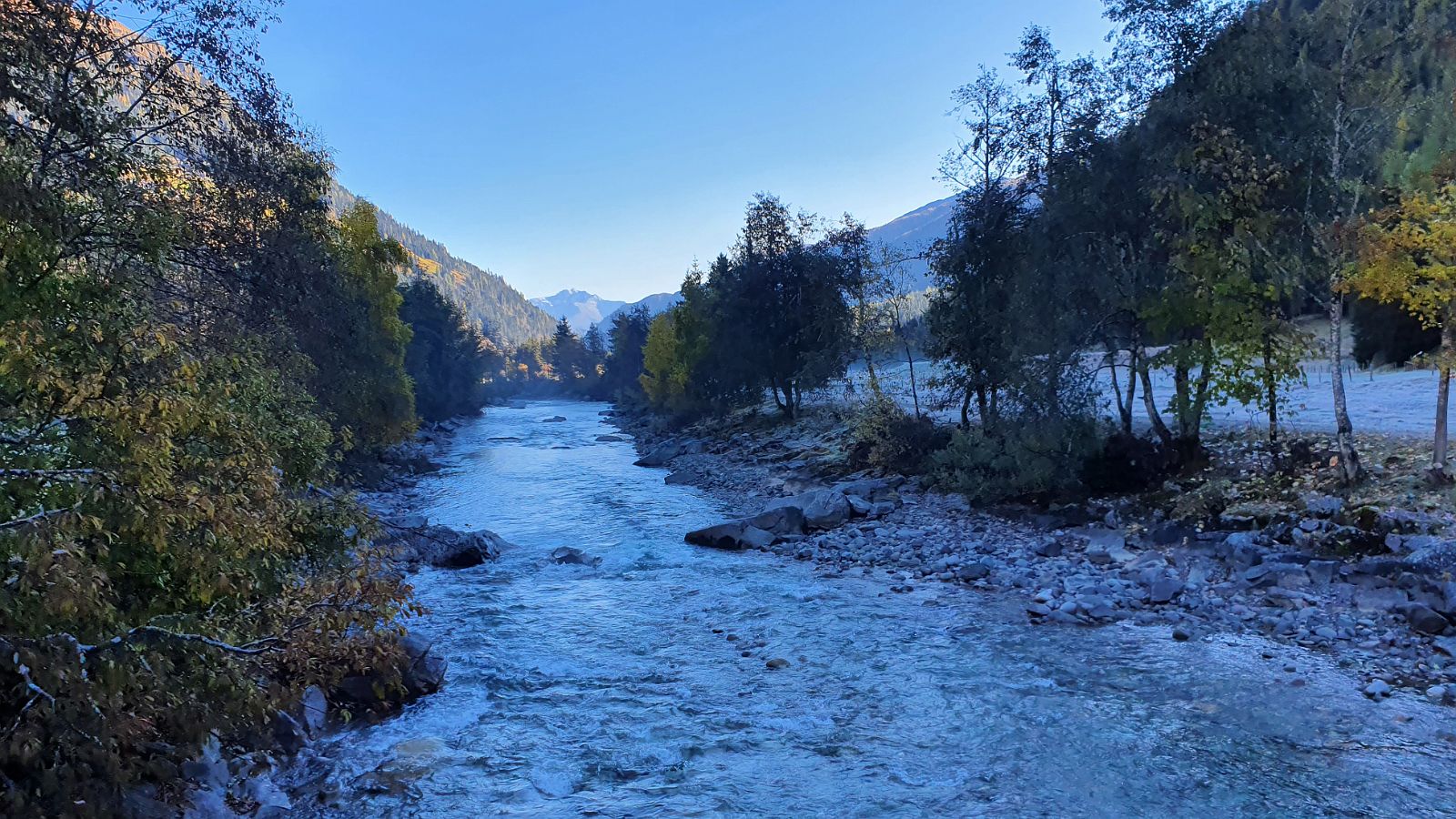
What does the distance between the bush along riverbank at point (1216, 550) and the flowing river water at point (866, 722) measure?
0.73 meters

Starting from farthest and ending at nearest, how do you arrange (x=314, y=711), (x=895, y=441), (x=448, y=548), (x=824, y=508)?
(x=895, y=441), (x=824, y=508), (x=448, y=548), (x=314, y=711)

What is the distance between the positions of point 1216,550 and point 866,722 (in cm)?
866

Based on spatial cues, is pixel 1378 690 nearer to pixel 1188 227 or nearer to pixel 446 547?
pixel 1188 227

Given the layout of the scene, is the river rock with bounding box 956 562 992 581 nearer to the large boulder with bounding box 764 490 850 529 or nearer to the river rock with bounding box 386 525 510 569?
the large boulder with bounding box 764 490 850 529

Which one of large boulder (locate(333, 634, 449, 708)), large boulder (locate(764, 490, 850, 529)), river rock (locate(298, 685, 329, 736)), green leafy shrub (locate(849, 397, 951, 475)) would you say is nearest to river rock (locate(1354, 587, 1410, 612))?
large boulder (locate(764, 490, 850, 529))

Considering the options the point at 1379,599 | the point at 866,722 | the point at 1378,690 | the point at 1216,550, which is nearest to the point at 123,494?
the point at 866,722

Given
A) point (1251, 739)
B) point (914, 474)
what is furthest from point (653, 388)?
point (1251, 739)

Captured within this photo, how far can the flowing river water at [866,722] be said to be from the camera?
7605 mm

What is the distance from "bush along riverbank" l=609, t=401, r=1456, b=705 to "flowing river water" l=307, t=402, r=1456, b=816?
733mm

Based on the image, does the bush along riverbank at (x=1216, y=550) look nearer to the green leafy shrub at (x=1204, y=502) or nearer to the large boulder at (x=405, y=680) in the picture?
the green leafy shrub at (x=1204, y=502)

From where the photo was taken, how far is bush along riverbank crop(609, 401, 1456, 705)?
10.7m

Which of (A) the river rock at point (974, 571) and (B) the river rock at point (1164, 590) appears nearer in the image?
(B) the river rock at point (1164, 590)

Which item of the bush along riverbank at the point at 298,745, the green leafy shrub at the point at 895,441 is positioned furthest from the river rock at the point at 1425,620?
the green leafy shrub at the point at 895,441

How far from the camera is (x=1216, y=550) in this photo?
46.3 feet
